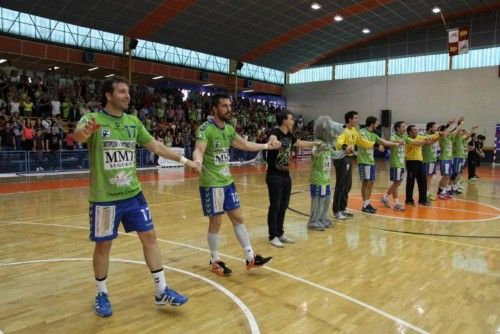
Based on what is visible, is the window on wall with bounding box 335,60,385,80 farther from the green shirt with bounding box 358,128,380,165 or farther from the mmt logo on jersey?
the mmt logo on jersey

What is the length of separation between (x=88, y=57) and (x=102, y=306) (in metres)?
22.6

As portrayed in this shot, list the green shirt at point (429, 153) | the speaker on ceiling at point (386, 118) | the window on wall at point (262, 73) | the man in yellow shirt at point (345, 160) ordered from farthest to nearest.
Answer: the window on wall at point (262, 73) → the speaker on ceiling at point (386, 118) → the green shirt at point (429, 153) → the man in yellow shirt at point (345, 160)

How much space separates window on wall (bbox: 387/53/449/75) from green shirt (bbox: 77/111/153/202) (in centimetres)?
3085

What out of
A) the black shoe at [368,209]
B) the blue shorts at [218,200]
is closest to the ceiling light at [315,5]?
the black shoe at [368,209]

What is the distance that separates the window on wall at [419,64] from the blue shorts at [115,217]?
30.9 meters

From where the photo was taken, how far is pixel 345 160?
27.3ft

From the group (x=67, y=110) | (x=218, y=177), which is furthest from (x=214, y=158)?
(x=67, y=110)

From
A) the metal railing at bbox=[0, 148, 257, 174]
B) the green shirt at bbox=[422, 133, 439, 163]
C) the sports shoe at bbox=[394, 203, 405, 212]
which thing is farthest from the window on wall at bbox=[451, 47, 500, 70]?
the metal railing at bbox=[0, 148, 257, 174]

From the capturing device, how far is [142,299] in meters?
4.24

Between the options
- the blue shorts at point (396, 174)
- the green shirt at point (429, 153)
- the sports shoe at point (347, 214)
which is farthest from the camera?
the green shirt at point (429, 153)

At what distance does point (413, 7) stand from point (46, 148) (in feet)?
74.0

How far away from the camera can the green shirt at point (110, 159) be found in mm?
3691

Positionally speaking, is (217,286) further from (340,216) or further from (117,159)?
(340,216)

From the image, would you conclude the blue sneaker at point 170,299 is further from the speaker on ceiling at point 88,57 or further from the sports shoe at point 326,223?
the speaker on ceiling at point 88,57
